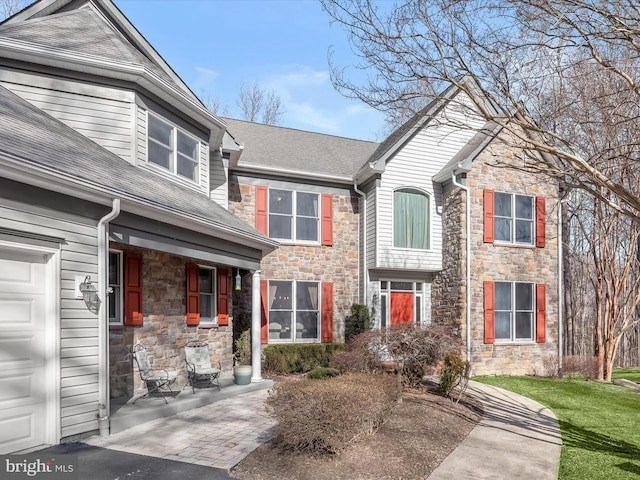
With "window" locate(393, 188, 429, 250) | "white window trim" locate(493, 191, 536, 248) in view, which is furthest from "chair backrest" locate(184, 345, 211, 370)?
"white window trim" locate(493, 191, 536, 248)

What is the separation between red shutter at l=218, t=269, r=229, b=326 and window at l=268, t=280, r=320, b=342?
2600 millimetres

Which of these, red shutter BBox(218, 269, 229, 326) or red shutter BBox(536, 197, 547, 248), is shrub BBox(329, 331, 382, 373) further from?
red shutter BBox(536, 197, 547, 248)

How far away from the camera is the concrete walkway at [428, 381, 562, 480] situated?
5.44 metres

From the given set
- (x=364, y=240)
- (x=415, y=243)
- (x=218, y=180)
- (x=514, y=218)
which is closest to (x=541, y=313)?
(x=514, y=218)

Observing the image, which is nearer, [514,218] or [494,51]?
[494,51]

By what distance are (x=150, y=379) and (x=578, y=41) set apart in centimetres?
797

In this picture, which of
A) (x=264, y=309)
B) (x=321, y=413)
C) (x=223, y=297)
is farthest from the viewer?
(x=264, y=309)

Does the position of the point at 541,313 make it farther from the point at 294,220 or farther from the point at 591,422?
the point at 294,220

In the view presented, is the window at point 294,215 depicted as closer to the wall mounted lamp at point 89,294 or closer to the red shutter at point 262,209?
the red shutter at point 262,209

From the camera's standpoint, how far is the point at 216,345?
1084 centimetres

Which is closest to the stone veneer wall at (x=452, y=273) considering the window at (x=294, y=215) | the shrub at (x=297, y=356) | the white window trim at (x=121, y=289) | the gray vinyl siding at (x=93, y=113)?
the shrub at (x=297, y=356)

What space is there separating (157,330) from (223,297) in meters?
2.24

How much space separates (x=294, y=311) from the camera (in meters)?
14.1
